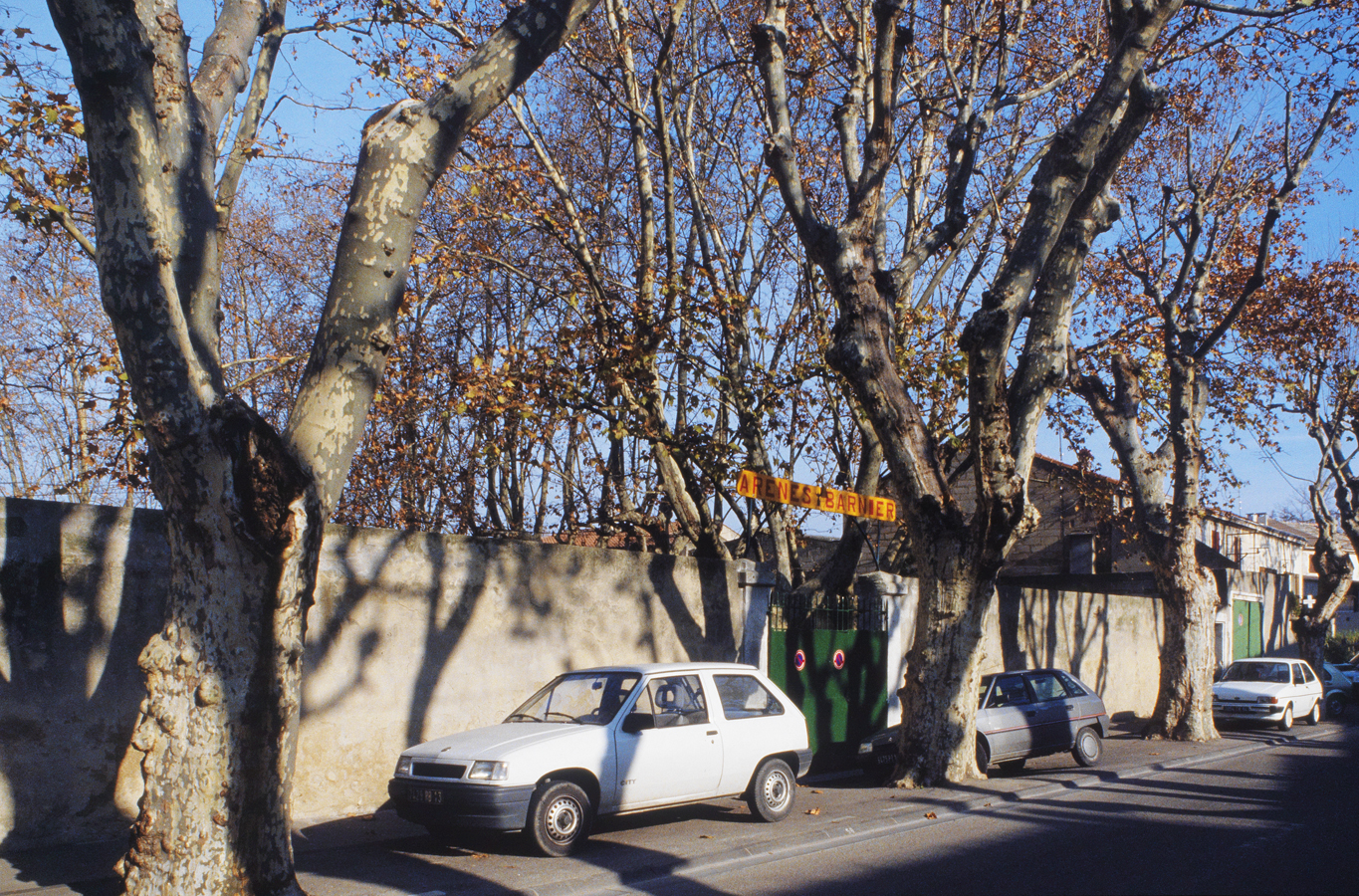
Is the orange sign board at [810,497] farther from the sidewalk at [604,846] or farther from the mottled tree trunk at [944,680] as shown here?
the sidewalk at [604,846]

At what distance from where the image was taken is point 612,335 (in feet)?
44.8

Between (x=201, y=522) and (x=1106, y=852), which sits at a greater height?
(x=201, y=522)

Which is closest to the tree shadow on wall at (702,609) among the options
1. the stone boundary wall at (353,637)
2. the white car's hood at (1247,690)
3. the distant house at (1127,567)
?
the stone boundary wall at (353,637)

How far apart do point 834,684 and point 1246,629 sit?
2208cm

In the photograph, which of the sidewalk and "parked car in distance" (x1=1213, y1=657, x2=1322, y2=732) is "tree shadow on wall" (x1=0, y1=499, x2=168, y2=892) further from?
"parked car in distance" (x1=1213, y1=657, x2=1322, y2=732)

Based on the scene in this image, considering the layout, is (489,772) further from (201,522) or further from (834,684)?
(834,684)

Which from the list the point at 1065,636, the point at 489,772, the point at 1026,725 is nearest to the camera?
the point at 489,772

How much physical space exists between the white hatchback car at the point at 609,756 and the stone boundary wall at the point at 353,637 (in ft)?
4.58

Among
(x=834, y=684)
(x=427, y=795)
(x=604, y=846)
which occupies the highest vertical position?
(x=834, y=684)

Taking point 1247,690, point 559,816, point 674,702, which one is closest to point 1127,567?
point 1247,690

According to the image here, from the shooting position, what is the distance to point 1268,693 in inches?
787

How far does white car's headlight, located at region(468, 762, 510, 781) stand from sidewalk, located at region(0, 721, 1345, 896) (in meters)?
0.65

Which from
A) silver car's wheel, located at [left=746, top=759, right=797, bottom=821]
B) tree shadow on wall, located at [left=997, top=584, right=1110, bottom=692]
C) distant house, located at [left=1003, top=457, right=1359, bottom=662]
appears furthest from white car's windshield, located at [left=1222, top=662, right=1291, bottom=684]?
silver car's wheel, located at [left=746, top=759, right=797, bottom=821]

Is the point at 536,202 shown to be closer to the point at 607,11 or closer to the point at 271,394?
the point at 607,11
